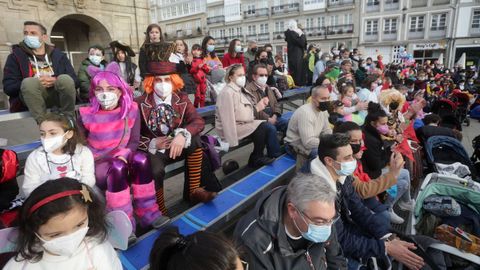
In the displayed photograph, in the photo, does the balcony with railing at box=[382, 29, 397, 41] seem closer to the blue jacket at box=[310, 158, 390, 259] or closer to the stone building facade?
the stone building facade

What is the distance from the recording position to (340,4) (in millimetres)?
32938

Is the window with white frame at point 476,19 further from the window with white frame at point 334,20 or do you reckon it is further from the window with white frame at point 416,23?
the window with white frame at point 334,20

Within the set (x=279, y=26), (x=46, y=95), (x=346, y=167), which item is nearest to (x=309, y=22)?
(x=279, y=26)

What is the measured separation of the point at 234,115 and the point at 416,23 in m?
33.8

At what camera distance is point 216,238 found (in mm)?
1073

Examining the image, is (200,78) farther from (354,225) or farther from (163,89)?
(354,225)

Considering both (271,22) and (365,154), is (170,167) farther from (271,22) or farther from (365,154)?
(271,22)

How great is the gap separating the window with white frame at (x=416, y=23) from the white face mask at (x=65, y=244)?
35.9 metres

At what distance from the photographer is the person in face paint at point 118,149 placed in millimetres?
2031

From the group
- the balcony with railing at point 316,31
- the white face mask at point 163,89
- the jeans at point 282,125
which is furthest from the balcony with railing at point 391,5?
the white face mask at point 163,89

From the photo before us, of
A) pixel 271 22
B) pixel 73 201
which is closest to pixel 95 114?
pixel 73 201

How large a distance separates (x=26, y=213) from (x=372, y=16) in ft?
120

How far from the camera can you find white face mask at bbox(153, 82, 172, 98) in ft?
8.96

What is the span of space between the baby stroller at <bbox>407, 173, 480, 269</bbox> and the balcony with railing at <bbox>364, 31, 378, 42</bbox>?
33.3m
